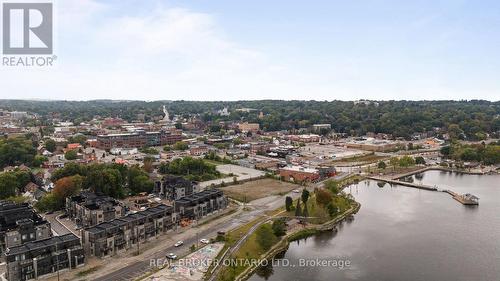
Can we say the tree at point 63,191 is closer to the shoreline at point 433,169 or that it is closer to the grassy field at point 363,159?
the shoreline at point 433,169

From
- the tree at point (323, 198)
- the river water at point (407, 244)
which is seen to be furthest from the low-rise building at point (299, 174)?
the tree at point (323, 198)

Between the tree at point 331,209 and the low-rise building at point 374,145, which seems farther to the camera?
the low-rise building at point 374,145

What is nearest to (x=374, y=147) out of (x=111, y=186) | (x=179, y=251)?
(x=111, y=186)

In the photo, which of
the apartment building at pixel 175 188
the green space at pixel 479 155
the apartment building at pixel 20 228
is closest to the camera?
the apartment building at pixel 20 228

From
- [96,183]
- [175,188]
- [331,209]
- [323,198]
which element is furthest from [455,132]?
[96,183]

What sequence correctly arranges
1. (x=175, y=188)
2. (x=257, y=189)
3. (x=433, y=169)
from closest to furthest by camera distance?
(x=175, y=188), (x=257, y=189), (x=433, y=169)

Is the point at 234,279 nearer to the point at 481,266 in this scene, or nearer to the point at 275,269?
the point at 275,269

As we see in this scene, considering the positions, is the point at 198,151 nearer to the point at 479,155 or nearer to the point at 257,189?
the point at 257,189

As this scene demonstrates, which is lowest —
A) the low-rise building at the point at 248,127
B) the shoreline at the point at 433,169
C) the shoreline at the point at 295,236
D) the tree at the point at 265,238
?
the shoreline at the point at 295,236
